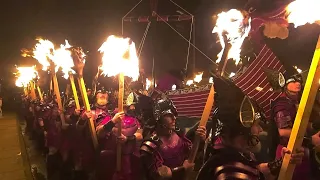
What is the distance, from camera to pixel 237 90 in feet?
9.78

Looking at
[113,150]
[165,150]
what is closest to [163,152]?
[165,150]

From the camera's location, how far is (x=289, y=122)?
4711 millimetres

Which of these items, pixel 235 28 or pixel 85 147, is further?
pixel 85 147

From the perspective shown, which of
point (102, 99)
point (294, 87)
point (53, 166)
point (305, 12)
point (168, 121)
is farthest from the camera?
point (53, 166)

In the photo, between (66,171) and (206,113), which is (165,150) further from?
(66,171)

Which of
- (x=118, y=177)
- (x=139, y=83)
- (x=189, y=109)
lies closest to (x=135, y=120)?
(x=118, y=177)

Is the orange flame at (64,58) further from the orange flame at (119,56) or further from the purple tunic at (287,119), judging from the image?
the purple tunic at (287,119)

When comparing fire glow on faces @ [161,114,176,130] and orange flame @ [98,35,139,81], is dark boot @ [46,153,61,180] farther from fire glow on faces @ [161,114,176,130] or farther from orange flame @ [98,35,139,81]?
fire glow on faces @ [161,114,176,130]

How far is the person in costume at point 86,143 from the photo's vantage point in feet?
21.1

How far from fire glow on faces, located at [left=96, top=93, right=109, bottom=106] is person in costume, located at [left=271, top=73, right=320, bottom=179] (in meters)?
3.47

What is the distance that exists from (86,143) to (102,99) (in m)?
0.97

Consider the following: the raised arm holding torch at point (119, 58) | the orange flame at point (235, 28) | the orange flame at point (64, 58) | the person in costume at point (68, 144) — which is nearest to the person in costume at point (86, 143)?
the person in costume at point (68, 144)

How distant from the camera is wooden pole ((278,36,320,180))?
2519 mm

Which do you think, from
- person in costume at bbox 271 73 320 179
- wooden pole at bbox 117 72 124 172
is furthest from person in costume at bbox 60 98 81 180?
person in costume at bbox 271 73 320 179
